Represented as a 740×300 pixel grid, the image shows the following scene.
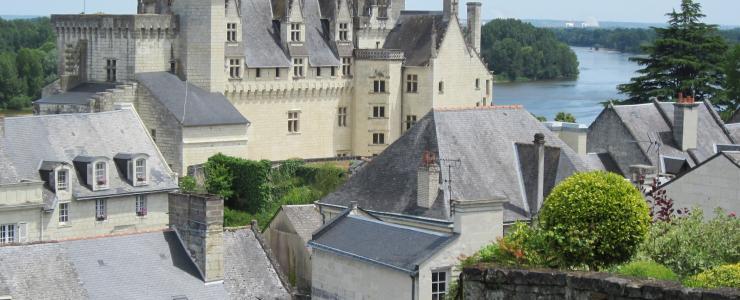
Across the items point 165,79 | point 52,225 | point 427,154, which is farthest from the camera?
point 165,79

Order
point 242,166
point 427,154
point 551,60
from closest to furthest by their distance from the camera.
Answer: point 427,154
point 242,166
point 551,60

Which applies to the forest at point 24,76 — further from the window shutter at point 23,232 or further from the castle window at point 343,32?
the window shutter at point 23,232

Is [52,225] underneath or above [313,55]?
underneath

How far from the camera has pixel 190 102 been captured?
1976 inches

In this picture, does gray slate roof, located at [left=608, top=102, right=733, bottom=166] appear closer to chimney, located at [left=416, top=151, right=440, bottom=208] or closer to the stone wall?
chimney, located at [left=416, top=151, right=440, bottom=208]

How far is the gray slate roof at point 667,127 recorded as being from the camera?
41.4m

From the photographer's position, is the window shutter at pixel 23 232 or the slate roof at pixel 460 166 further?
the window shutter at pixel 23 232

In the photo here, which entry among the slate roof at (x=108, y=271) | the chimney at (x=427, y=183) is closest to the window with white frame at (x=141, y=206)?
the chimney at (x=427, y=183)

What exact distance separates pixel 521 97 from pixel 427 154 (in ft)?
317

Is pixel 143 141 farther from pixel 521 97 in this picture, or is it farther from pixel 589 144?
pixel 521 97

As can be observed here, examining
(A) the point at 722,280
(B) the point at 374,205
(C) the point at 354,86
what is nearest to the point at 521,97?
(C) the point at 354,86

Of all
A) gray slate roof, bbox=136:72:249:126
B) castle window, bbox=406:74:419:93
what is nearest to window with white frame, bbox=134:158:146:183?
gray slate roof, bbox=136:72:249:126

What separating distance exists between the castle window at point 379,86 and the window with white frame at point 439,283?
113 ft

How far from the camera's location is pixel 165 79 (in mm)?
51219
